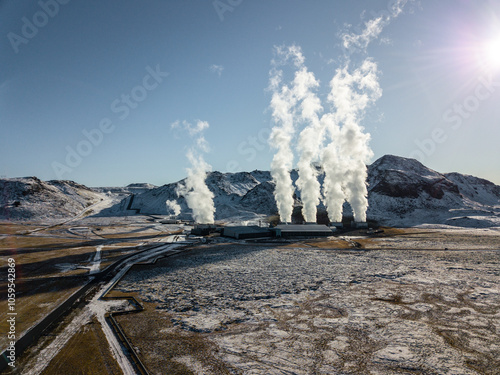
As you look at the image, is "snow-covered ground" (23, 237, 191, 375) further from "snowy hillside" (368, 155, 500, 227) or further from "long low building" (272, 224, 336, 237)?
"snowy hillside" (368, 155, 500, 227)

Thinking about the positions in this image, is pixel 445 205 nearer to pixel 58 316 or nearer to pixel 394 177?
pixel 394 177

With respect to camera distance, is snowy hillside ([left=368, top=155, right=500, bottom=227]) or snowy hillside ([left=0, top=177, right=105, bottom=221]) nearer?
snowy hillside ([left=368, top=155, right=500, bottom=227])

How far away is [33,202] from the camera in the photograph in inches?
6117

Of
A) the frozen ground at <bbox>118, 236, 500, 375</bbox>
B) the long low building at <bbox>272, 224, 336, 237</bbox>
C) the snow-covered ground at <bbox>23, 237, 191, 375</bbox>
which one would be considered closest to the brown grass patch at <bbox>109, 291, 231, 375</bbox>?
the frozen ground at <bbox>118, 236, 500, 375</bbox>

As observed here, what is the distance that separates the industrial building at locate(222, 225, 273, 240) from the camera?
272 feet

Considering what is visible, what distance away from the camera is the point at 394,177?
19075cm

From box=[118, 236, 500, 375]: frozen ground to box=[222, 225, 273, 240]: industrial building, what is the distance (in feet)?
127

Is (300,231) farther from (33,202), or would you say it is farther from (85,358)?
(33,202)

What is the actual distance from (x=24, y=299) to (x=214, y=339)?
74.3 feet

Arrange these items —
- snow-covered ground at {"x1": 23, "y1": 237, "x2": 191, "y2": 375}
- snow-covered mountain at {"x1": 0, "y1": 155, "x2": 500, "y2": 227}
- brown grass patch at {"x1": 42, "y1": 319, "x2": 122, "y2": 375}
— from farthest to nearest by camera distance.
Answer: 1. snow-covered mountain at {"x1": 0, "y1": 155, "x2": 500, "y2": 227}
2. snow-covered ground at {"x1": 23, "y1": 237, "x2": 191, "y2": 375}
3. brown grass patch at {"x1": 42, "y1": 319, "x2": 122, "y2": 375}

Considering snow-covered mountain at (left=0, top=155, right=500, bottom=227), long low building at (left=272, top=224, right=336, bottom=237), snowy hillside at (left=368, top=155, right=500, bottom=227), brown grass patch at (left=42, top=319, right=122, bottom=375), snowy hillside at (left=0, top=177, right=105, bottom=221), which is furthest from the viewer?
snowy hillside at (left=0, top=177, right=105, bottom=221)

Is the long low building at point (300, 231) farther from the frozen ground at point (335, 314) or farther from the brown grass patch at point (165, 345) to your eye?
the brown grass patch at point (165, 345)

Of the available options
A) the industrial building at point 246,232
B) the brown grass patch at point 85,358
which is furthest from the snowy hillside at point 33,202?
the brown grass patch at point 85,358

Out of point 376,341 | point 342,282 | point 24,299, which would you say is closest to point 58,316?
point 24,299
